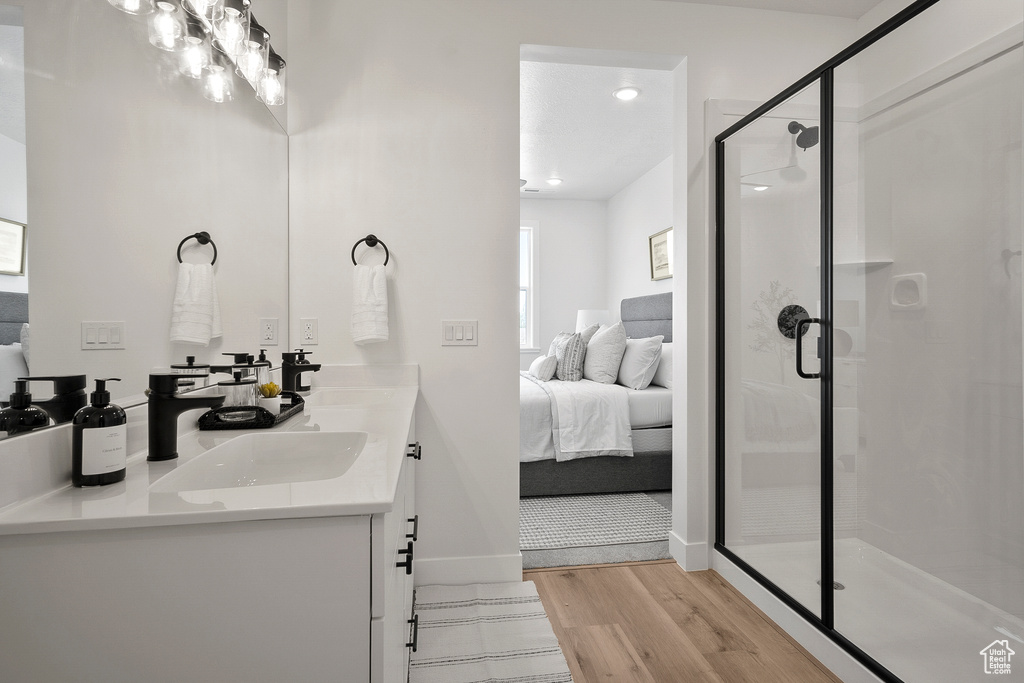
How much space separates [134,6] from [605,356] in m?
3.41

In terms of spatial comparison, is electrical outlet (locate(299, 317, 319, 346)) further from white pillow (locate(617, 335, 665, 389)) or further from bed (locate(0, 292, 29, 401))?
white pillow (locate(617, 335, 665, 389))

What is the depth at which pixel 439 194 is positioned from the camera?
2244mm

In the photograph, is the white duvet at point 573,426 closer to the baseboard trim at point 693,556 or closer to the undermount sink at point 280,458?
the baseboard trim at point 693,556

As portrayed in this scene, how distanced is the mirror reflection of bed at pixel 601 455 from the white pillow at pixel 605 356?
0.02 metres

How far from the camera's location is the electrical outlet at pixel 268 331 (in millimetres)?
1956

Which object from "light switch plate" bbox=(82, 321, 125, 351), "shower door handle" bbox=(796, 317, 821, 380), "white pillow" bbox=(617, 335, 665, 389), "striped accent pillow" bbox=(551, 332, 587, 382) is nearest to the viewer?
"light switch plate" bbox=(82, 321, 125, 351)

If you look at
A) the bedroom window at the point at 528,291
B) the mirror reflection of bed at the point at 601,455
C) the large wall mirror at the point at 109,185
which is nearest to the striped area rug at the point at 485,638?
the mirror reflection of bed at the point at 601,455

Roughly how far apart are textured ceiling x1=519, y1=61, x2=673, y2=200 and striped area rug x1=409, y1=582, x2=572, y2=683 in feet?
8.62

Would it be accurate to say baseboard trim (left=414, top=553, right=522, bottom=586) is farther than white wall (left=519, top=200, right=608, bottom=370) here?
No

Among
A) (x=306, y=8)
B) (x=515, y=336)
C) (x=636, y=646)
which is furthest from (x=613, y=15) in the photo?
(x=636, y=646)

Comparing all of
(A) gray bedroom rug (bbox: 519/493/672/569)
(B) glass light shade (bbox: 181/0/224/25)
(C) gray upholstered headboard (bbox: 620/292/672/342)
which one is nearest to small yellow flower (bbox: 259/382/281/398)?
(B) glass light shade (bbox: 181/0/224/25)

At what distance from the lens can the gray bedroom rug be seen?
8.34 feet

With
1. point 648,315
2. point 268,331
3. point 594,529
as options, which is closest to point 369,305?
point 268,331

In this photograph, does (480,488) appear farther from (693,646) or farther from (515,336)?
(693,646)
